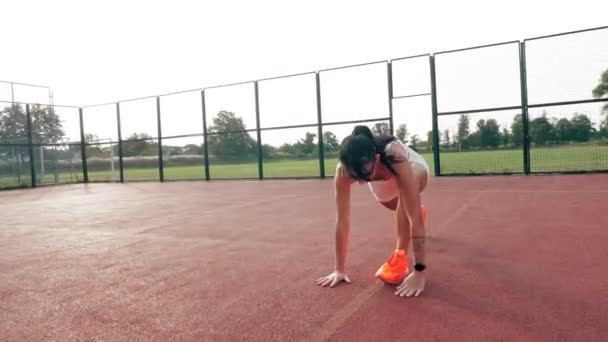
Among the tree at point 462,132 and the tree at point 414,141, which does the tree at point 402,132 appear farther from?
the tree at point 462,132

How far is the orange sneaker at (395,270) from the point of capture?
2735 mm

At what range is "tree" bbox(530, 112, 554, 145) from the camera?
34.9 feet

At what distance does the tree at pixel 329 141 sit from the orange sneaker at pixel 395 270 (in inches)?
421

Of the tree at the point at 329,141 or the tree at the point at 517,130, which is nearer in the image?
the tree at the point at 517,130

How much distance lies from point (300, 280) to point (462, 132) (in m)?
9.99

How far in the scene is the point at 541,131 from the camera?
423 inches

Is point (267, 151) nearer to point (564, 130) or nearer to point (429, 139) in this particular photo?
point (429, 139)

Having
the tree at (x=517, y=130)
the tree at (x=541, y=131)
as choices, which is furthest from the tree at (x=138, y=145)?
the tree at (x=541, y=131)

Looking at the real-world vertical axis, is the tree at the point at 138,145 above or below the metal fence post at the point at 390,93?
below

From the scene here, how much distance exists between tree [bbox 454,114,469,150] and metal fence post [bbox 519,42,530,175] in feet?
4.55

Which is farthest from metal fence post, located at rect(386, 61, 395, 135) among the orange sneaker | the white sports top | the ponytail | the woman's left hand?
the ponytail

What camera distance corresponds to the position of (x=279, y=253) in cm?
378

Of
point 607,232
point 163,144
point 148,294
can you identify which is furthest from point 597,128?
point 163,144

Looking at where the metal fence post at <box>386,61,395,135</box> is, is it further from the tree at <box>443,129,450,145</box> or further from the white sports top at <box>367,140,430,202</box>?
the white sports top at <box>367,140,430,202</box>
